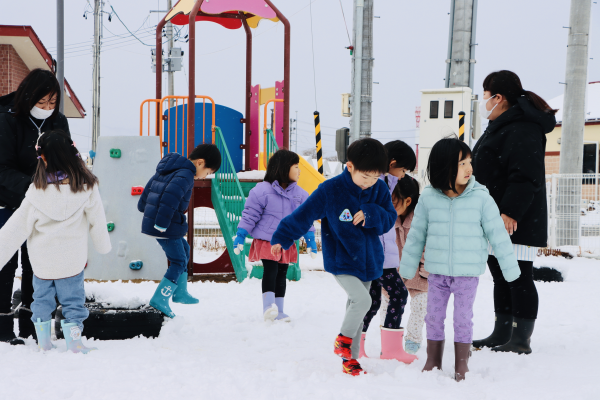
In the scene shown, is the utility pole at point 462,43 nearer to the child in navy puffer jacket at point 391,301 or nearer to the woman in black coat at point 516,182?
the woman in black coat at point 516,182

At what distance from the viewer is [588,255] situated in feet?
32.2

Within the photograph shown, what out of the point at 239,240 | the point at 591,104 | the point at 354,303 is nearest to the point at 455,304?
the point at 354,303

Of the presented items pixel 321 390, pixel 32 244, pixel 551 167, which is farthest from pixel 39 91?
pixel 551 167

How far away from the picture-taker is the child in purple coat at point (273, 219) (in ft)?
15.9

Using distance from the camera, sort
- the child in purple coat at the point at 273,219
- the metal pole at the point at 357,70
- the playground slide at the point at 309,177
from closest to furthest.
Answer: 1. the child in purple coat at the point at 273,219
2. the playground slide at the point at 309,177
3. the metal pole at the point at 357,70

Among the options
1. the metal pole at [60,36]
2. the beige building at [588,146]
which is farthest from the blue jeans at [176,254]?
the beige building at [588,146]

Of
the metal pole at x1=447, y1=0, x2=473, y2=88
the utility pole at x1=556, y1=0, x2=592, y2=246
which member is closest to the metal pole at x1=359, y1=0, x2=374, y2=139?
the metal pole at x1=447, y1=0, x2=473, y2=88

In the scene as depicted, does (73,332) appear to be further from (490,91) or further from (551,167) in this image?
(551,167)

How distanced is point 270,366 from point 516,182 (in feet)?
6.53

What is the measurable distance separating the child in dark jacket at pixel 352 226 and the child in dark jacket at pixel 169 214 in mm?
1580

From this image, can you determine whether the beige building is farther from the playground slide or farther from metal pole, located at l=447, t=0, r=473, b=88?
the playground slide

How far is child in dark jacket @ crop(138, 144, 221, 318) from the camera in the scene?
4598 millimetres

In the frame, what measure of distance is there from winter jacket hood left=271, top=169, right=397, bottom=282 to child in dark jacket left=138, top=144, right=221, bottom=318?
1.58 m

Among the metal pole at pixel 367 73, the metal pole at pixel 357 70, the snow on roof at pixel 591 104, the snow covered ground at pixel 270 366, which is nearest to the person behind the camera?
the snow covered ground at pixel 270 366
